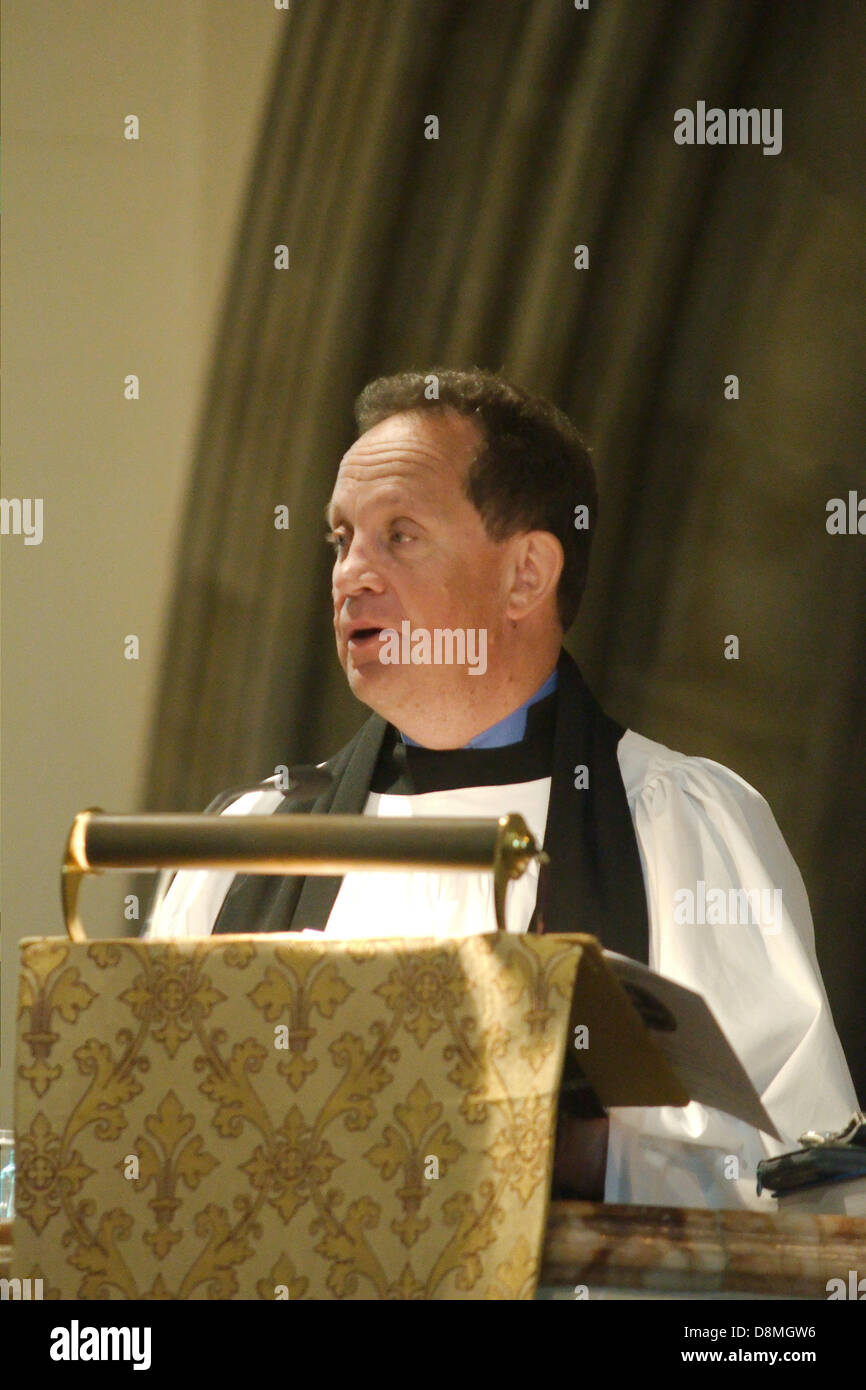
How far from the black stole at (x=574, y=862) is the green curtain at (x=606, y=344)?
33.5 inches

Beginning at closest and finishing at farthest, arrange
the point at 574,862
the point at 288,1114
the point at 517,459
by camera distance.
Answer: the point at 288,1114, the point at 574,862, the point at 517,459

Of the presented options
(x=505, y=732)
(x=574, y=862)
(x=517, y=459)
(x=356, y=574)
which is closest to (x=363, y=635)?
(x=356, y=574)

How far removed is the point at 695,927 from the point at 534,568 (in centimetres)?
104

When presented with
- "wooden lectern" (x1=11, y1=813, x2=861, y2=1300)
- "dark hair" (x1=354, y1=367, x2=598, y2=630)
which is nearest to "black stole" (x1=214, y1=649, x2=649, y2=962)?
"dark hair" (x1=354, y1=367, x2=598, y2=630)

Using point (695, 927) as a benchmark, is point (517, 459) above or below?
above

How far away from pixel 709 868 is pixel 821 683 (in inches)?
42.8

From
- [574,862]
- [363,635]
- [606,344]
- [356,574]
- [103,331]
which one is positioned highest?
[103,331]

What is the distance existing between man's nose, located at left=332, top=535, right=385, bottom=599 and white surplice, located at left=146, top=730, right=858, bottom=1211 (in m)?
0.48

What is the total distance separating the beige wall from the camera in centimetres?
477

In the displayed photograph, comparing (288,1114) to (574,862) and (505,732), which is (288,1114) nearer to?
(574,862)

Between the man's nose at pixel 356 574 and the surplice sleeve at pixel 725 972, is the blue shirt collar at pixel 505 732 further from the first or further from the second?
the man's nose at pixel 356 574

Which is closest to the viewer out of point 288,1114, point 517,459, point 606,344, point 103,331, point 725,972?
point 288,1114

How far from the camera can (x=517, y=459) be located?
364cm
